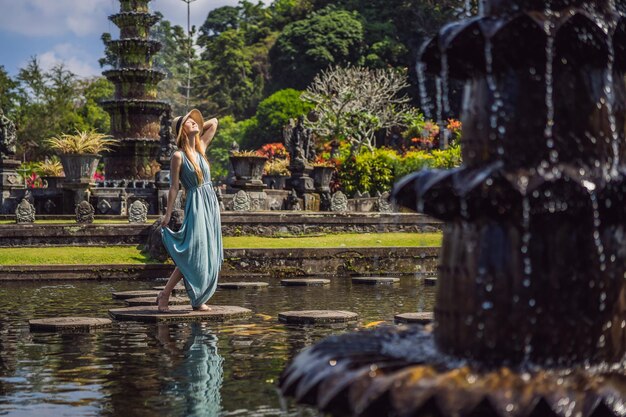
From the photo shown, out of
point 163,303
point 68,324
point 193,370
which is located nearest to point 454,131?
point 163,303

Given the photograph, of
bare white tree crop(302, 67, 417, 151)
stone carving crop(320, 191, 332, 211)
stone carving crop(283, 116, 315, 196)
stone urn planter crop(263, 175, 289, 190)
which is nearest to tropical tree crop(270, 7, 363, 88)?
bare white tree crop(302, 67, 417, 151)

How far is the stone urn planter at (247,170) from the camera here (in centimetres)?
3064

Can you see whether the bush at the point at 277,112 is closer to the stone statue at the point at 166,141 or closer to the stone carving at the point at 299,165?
the stone carving at the point at 299,165

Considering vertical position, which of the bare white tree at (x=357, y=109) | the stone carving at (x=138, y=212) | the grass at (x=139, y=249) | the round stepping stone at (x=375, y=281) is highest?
the bare white tree at (x=357, y=109)

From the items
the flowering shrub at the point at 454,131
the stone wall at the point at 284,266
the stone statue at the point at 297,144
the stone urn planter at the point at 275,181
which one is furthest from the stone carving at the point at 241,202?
the flowering shrub at the point at 454,131

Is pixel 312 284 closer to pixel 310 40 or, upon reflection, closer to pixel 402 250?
pixel 402 250

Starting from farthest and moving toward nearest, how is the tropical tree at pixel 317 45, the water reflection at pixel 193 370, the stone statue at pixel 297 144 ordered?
the tropical tree at pixel 317 45 < the stone statue at pixel 297 144 < the water reflection at pixel 193 370

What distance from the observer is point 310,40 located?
62.7 m

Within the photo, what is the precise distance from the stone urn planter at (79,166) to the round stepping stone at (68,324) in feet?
58.6

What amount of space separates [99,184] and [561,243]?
3365cm

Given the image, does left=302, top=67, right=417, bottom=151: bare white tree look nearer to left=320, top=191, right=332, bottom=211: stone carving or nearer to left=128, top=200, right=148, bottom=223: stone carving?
left=320, top=191, right=332, bottom=211: stone carving

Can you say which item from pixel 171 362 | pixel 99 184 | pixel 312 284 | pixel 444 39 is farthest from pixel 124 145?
pixel 444 39

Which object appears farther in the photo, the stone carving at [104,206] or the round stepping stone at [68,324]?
the stone carving at [104,206]

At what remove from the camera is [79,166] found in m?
27.5
